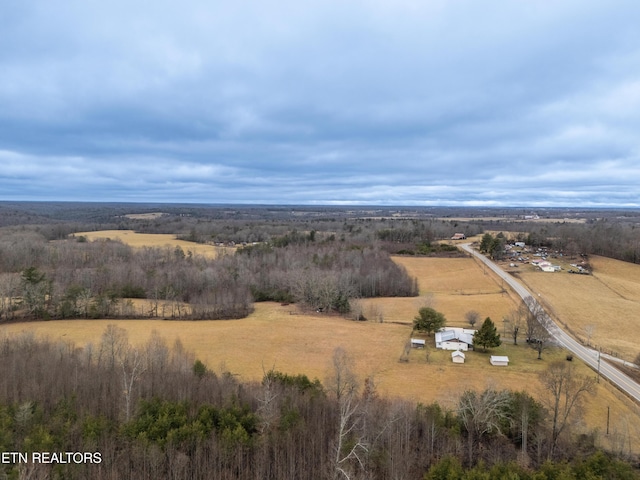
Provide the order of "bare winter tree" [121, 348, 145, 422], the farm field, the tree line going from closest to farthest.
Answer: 1. "bare winter tree" [121, 348, 145, 422]
2. the farm field
3. the tree line

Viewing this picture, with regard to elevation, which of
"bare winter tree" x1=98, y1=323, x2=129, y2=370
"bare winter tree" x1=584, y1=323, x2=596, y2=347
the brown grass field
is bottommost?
the brown grass field

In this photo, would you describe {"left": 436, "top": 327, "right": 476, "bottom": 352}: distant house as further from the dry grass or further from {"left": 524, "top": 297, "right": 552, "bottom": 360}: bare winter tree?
the dry grass

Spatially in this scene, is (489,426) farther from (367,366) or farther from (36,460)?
(36,460)

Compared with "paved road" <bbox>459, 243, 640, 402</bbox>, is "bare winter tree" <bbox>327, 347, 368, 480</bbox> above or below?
above

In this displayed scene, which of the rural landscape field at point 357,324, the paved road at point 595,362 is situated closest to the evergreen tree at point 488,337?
the rural landscape field at point 357,324

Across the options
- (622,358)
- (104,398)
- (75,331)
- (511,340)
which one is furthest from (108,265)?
(622,358)

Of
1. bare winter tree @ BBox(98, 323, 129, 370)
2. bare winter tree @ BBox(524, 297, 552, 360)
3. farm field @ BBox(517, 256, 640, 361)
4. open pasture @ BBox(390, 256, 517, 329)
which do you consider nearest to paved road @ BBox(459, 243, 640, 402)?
farm field @ BBox(517, 256, 640, 361)
